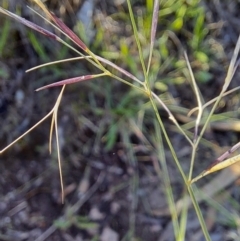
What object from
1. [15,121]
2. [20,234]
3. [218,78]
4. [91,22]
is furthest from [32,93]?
[218,78]

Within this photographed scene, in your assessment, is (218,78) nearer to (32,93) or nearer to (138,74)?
(138,74)

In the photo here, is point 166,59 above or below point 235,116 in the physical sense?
above

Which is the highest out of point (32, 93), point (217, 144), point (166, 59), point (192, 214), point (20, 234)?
point (32, 93)

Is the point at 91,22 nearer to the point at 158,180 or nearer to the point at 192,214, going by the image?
the point at 158,180

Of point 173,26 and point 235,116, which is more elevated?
point 173,26

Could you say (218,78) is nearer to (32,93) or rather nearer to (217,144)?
(217,144)

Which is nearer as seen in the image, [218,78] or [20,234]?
[20,234]

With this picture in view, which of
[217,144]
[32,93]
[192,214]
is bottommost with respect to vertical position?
[192,214]

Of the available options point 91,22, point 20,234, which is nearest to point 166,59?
point 91,22
